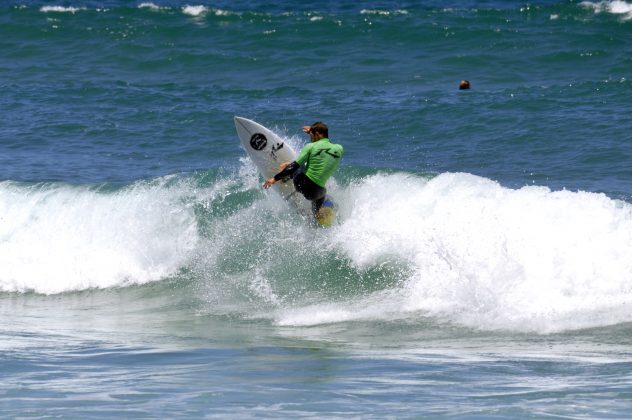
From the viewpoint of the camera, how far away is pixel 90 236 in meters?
15.0

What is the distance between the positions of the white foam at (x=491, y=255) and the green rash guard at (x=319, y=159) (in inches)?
31.9

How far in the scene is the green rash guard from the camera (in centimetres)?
1258

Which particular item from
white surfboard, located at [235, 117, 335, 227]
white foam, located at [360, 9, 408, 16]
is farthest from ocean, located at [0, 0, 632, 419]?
white surfboard, located at [235, 117, 335, 227]

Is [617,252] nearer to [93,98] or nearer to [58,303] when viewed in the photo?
[58,303]

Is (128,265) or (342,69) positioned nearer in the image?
(128,265)

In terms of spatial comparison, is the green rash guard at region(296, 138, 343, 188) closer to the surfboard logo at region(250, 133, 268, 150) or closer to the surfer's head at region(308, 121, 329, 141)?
the surfer's head at region(308, 121, 329, 141)

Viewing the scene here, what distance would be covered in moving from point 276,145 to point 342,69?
9.26 m

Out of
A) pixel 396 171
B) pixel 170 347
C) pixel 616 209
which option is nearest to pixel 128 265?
pixel 396 171

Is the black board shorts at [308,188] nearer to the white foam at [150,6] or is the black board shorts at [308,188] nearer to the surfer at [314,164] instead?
the surfer at [314,164]

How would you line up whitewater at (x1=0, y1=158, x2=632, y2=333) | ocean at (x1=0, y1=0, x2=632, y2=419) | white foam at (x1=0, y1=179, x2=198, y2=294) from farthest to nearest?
white foam at (x1=0, y1=179, x2=198, y2=294), whitewater at (x1=0, y1=158, x2=632, y2=333), ocean at (x1=0, y1=0, x2=632, y2=419)

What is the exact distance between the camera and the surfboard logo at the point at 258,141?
13870 millimetres

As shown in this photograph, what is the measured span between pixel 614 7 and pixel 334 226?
585 inches

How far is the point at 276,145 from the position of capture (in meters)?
13.8

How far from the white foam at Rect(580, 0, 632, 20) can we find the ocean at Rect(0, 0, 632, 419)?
0.24ft
